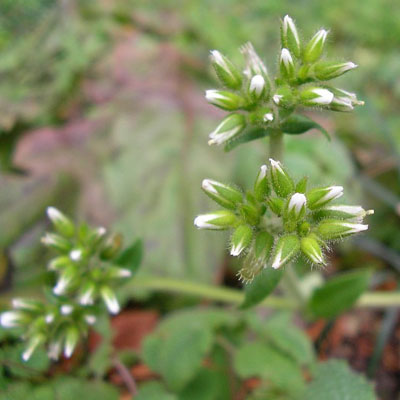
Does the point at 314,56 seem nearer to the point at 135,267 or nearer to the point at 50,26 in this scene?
the point at 135,267

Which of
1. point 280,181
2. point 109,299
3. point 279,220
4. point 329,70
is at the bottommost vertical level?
point 109,299

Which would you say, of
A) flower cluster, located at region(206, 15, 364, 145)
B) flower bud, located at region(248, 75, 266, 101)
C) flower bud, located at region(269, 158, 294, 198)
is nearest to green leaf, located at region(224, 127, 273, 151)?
flower cluster, located at region(206, 15, 364, 145)

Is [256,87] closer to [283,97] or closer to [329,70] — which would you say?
[283,97]

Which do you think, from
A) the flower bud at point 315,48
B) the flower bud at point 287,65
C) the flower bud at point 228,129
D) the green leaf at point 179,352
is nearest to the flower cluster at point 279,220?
the flower bud at point 228,129

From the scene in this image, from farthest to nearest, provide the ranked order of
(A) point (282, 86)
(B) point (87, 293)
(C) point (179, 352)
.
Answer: (C) point (179, 352) → (B) point (87, 293) → (A) point (282, 86)

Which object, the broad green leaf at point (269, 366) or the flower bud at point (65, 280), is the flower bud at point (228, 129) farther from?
the broad green leaf at point (269, 366)

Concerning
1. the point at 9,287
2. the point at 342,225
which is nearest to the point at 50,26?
the point at 9,287

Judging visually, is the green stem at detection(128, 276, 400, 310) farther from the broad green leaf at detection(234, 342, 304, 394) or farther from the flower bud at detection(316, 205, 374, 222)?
the flower bud at detection(316, 205, 374, 222)

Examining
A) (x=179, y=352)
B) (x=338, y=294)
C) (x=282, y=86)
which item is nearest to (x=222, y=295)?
(x=179, y=352)
